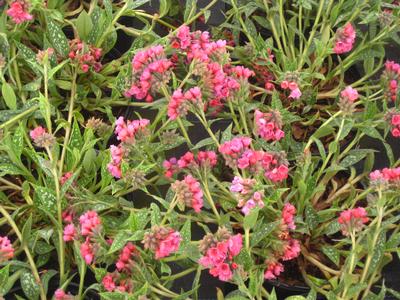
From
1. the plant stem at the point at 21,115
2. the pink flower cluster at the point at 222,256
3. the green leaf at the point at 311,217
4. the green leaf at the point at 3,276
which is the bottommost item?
the green leaf at the point at 311,217

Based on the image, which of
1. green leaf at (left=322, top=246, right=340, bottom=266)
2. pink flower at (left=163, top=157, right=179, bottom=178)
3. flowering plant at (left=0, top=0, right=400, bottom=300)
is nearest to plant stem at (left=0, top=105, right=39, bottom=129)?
flowering plant at (left=0, top=0, right=400, bottom=300)

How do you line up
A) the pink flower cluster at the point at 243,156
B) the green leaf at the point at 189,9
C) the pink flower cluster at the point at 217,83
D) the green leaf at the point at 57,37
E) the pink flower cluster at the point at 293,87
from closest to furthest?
the pink flower cluster at the point at 243,156, the pink flower cluster at the point at 217,83, the pink flower cluster at the point at 293,87, the green leaf at the point at 57,37, the green leaf at the point at 189,9

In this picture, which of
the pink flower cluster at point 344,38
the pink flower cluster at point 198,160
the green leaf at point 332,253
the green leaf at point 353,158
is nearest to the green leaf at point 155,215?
the pink flower cluster at point 198,160

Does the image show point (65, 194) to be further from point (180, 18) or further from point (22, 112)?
point (180, 18)

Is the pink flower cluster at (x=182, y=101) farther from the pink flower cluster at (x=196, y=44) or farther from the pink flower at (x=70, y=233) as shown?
the pink flower at (x=70, y=233)

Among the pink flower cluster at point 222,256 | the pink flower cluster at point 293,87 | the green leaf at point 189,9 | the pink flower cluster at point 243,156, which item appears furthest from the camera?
the green leaf at point 189,9

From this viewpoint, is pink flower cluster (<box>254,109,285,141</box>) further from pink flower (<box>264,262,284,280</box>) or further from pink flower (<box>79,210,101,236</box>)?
pink flower (<box>79,210,101,236</box>)

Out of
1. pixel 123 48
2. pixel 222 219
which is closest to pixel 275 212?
pixel 222 219
